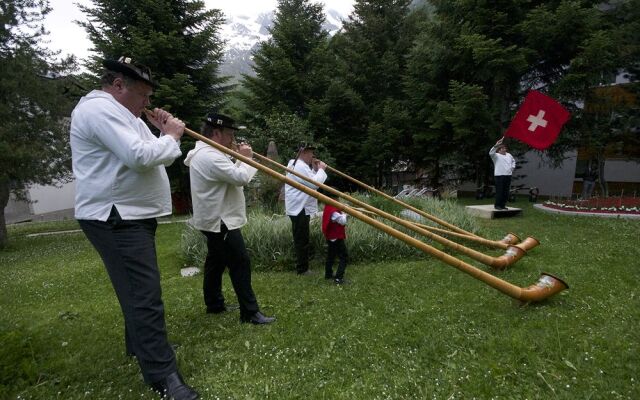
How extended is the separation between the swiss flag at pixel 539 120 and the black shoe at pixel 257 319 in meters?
6.92

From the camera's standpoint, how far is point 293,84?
19094 millimetres

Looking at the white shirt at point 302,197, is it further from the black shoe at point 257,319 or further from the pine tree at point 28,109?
the pine tree at point 28,109

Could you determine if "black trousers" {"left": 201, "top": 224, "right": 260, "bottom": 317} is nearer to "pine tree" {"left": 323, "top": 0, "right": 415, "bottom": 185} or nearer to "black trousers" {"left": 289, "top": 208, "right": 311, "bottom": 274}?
"black trousers" {"left": 289, "top": 208, "right": 311, "bottom": 274}

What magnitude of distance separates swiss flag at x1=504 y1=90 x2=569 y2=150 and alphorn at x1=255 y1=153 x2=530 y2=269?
3236mm

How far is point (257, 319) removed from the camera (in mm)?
3803

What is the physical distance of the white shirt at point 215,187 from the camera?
3.54m

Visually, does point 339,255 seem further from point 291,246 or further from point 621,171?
point 621,171

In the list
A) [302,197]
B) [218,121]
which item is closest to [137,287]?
[218,121]

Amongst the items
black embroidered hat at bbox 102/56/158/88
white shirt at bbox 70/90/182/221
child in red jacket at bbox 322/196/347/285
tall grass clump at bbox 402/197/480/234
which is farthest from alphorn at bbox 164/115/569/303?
tall grass clump at bbox 402/197/480/234

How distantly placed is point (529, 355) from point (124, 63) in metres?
3.56

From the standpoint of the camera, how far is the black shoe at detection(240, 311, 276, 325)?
379 cm

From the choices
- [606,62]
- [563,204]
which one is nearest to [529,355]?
[563,204]

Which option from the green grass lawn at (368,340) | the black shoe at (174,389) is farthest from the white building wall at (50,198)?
the black shoe at (174,389)

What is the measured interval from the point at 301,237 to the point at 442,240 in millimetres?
2487
